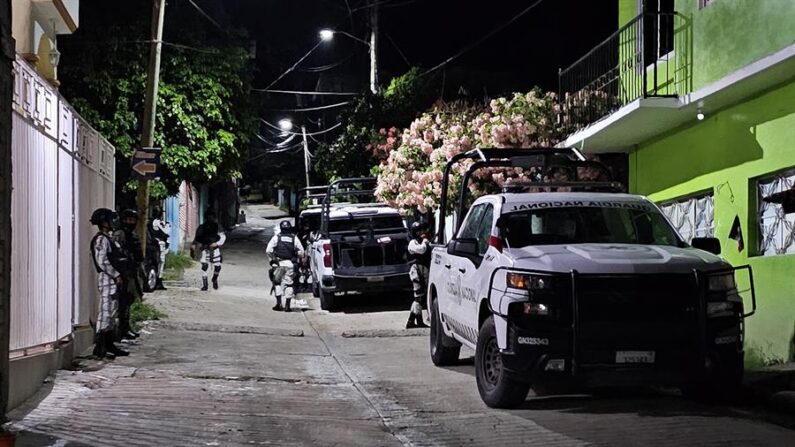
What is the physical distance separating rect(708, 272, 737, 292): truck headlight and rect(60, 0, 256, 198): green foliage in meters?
15.7

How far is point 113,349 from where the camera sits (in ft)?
34.2

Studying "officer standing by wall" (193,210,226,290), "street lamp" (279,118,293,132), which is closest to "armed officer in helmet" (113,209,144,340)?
"officer standing by wall" (193,210,226,290)

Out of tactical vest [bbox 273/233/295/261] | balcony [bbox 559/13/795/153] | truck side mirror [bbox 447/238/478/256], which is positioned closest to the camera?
truck side mirror [bbox 447/238/478/256]

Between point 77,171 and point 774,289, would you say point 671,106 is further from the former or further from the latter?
point 77,171

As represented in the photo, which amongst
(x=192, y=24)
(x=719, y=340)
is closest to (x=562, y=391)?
(x=719, y=340)

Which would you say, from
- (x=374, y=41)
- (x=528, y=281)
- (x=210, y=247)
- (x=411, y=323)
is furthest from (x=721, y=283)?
(x=374, y=41)

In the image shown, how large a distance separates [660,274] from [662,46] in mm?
6393

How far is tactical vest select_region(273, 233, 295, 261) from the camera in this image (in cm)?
1820

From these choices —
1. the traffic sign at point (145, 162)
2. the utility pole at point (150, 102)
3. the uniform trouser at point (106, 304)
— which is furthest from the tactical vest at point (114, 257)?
the utility pole at point (150, 102)

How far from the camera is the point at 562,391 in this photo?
8.23 metres

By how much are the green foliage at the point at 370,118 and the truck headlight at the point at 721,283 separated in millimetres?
18408

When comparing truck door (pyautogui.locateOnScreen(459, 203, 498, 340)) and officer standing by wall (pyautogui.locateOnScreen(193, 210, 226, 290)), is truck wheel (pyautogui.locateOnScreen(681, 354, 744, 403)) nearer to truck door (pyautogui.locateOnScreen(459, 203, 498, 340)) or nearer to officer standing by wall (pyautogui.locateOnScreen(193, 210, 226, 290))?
truck door (pyautogui.locateOnScreen(459, 203, 498, 340))

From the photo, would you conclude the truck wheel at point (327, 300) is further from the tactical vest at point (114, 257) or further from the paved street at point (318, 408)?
the tactical vest at point (114, 257)

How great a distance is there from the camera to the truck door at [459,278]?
354 inches
